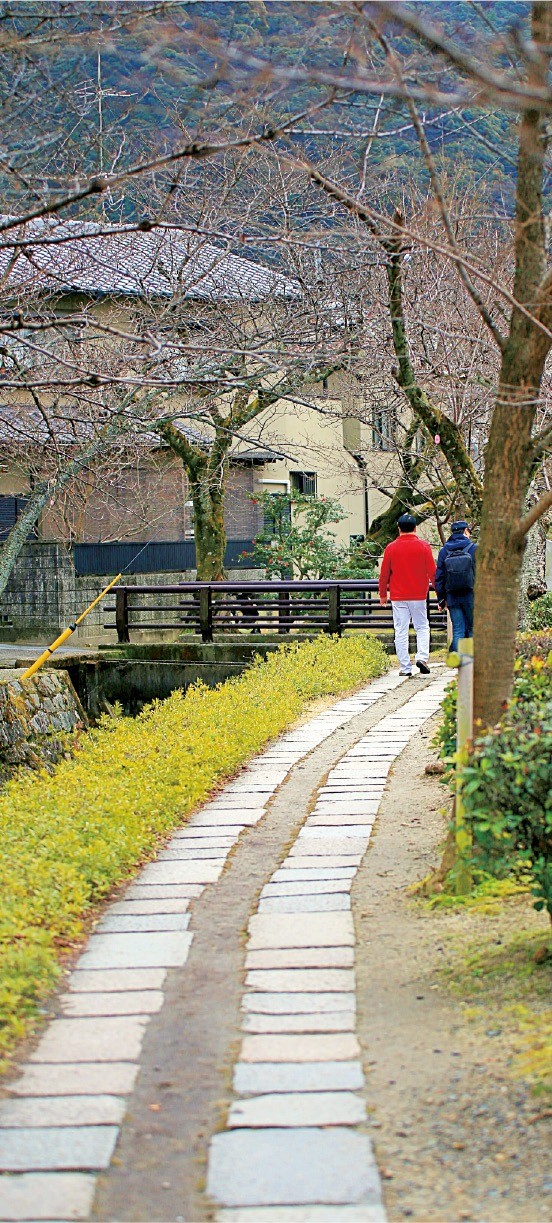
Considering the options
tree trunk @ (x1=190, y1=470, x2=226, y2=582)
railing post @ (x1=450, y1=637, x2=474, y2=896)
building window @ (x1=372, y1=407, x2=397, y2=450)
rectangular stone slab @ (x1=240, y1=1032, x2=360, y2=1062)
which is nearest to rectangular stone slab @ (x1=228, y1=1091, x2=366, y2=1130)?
rectangular stone slab @ (x1=240, y1=1032, x2=360, y2=1062)

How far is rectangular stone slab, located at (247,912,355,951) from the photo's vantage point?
16.5 ft

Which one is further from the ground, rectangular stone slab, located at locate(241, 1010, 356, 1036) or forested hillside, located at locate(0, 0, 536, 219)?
forested hillside, located at locate(0, 0, 536, 219)

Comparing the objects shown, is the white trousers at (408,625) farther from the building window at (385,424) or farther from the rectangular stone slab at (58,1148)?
the rectangular stone slab at (58,1148)

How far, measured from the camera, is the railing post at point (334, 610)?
16531 mm

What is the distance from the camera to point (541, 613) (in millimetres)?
15680

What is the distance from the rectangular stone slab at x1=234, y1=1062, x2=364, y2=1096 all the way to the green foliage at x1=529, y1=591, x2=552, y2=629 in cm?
1180

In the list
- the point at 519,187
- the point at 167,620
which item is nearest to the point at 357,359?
the point at 167,620

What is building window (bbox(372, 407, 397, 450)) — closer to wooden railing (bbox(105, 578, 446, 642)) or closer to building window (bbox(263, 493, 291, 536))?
building window (bbox(263, 493, 291, 536))

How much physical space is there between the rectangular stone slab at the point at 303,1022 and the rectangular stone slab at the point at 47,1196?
3.52 ft

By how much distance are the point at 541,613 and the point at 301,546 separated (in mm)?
7965

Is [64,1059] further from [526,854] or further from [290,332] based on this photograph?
[290,332]

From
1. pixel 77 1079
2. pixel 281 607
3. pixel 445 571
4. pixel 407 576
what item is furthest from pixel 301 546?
pixel 77 1079

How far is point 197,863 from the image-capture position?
636 centimetres

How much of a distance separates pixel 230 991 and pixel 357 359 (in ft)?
43.9
